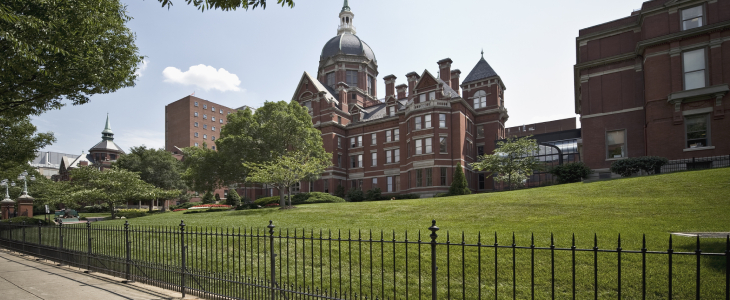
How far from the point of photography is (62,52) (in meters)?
11.8

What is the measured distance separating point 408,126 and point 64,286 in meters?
37.1

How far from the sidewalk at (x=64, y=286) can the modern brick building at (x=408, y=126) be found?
107 feet

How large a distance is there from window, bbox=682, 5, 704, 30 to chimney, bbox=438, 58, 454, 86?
24.3m

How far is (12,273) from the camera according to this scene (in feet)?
40.7

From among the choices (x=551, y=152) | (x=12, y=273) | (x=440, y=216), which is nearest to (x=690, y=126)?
(x=551, y=152)

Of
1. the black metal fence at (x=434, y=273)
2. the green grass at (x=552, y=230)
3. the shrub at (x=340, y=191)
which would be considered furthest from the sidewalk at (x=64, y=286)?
the shrub at (x=340, y=191)

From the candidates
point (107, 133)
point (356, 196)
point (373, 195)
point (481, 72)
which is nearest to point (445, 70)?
point (481, 72)

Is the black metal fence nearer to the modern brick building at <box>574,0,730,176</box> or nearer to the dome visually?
the modern brick building at <box>574,0,730,176</box>

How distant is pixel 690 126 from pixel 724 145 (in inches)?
81.8

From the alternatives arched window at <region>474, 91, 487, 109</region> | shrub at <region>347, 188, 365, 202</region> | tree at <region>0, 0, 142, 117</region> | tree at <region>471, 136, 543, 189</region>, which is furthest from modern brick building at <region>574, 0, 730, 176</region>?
tree at <region>0, 0, 142, 117</region>

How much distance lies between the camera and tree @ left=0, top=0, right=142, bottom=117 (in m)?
11.7

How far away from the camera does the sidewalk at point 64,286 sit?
9469 millimetres

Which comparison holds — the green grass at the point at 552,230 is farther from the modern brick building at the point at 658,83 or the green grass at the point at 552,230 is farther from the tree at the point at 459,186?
the tree at the point at 459,186

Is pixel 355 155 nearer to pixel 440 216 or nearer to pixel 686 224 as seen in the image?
pixel 440 216
